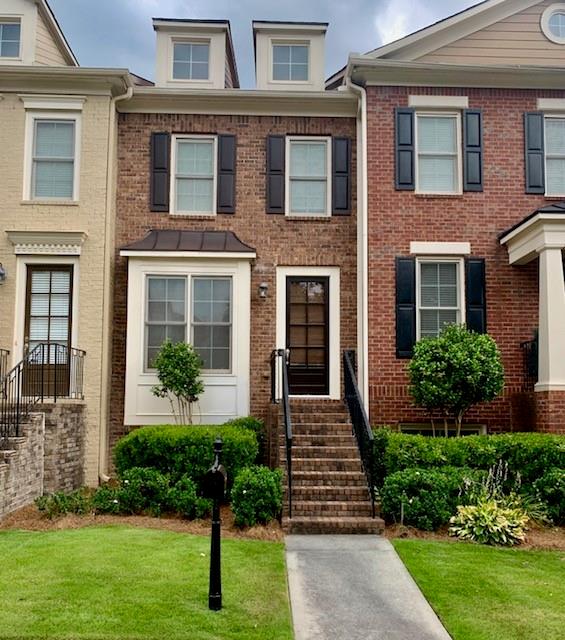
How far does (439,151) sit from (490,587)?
8.08m

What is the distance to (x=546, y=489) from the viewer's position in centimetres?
884

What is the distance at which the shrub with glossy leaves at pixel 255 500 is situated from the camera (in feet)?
27.3

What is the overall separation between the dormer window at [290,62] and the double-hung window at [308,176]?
1.56 metres

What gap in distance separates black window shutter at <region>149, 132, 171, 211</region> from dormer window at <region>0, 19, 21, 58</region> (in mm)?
2995

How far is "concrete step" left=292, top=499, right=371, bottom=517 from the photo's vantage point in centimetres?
861

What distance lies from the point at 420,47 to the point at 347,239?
11.8 feet

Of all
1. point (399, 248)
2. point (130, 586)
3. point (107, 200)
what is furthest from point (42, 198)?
point (130, 586)

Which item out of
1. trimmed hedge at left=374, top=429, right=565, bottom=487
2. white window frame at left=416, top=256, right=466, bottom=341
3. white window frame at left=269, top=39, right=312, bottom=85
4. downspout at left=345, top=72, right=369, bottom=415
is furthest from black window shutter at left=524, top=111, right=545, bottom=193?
trimmed hedge at left=374, top=429, right=565, bottom=487

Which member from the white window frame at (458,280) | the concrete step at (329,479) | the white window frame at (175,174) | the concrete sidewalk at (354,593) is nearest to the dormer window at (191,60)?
the white window frame at (175,174)

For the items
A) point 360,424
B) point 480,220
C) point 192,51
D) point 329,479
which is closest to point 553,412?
point 360,424

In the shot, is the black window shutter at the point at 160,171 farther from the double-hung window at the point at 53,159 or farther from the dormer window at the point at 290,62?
the dormer window at the point at 290,62

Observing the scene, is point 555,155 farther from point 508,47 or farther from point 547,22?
point 547,22

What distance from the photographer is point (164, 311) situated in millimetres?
12148

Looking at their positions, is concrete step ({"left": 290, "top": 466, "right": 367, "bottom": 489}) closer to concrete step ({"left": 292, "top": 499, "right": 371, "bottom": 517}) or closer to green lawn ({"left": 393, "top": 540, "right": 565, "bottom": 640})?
concrete step ({"left": 292, "top": 499, "right": 371, "bottom": 517})
